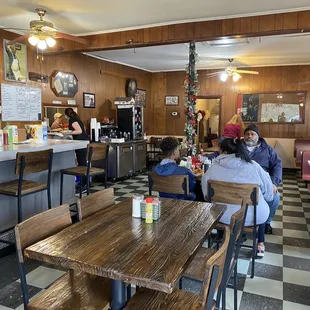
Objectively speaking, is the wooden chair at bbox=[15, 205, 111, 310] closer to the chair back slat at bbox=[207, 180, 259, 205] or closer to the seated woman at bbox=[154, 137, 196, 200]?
the chair back slat at bbox=[207, 180, 259, 205]

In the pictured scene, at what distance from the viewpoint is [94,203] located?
2133 millimetres

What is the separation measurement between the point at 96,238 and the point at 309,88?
8.13 m

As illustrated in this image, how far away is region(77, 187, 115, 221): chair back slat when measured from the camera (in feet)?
6.54

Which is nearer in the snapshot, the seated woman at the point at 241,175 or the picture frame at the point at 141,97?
the seated woman at the point at 241,175

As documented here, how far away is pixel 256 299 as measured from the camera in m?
2.33

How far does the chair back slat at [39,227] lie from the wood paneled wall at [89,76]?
3812 mm

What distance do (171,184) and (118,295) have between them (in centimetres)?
155

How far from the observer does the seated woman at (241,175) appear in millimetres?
2633

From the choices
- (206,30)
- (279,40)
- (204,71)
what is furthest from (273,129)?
(206,30)

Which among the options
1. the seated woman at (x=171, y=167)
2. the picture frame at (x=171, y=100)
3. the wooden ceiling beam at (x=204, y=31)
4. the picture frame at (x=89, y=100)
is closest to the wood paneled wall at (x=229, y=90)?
the picture frame at (x=171, y=100)

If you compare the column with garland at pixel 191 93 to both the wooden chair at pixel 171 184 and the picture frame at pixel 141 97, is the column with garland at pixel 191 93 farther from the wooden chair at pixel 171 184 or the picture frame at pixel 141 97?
the picture frame at pixel 141 97

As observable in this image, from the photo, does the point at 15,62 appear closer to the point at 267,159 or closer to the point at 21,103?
the point at 21,103

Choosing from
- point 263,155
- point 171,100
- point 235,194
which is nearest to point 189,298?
point 235,194

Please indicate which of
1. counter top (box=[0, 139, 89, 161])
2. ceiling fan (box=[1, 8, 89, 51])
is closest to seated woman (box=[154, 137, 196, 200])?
counter top (box=[0, 139, 89, 161])
